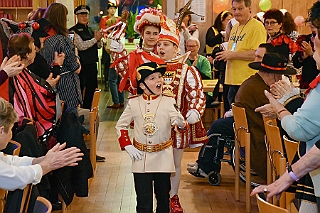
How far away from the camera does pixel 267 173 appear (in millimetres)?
4688

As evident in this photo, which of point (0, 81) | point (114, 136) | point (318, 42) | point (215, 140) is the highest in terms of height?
point (318, 42)

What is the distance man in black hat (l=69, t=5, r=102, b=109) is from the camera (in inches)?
322

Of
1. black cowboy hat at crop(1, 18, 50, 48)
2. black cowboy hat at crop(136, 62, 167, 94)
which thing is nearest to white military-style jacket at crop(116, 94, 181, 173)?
black cowboy hat at crop(136, 62, 167, 94)

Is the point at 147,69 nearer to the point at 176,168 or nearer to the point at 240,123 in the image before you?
the point at 176,168

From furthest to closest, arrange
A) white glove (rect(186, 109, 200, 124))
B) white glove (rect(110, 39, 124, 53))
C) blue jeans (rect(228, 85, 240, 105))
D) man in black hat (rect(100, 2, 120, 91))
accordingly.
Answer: man in black hat (rect(100, 2, 120, 91)), blue jeans (rect(228, 85, 240, 105)), white glove (rect(110, 39, 124, 53)), white glove (rect(186, 109, 200, 124))

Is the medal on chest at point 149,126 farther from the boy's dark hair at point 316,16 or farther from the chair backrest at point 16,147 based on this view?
the boy's dark hair at point 316,16

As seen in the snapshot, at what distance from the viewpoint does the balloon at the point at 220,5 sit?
9852 mm

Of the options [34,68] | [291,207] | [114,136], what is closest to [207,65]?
[114,136]

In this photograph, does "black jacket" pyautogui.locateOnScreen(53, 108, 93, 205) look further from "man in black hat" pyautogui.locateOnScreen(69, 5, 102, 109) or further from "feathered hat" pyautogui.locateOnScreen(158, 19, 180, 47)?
"man in black hat" pyautogui.locateOnScreen(69, 5, 102, 109)

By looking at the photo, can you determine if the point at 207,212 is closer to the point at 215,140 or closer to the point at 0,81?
the point at 215,140

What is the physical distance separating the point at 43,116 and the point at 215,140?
187cm

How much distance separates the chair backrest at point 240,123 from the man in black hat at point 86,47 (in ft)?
11.7

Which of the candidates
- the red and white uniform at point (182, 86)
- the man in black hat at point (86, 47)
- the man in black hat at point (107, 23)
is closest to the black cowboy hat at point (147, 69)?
the red and white uniform at point (182, 86)

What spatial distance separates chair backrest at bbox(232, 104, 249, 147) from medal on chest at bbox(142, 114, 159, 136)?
3.06ft
